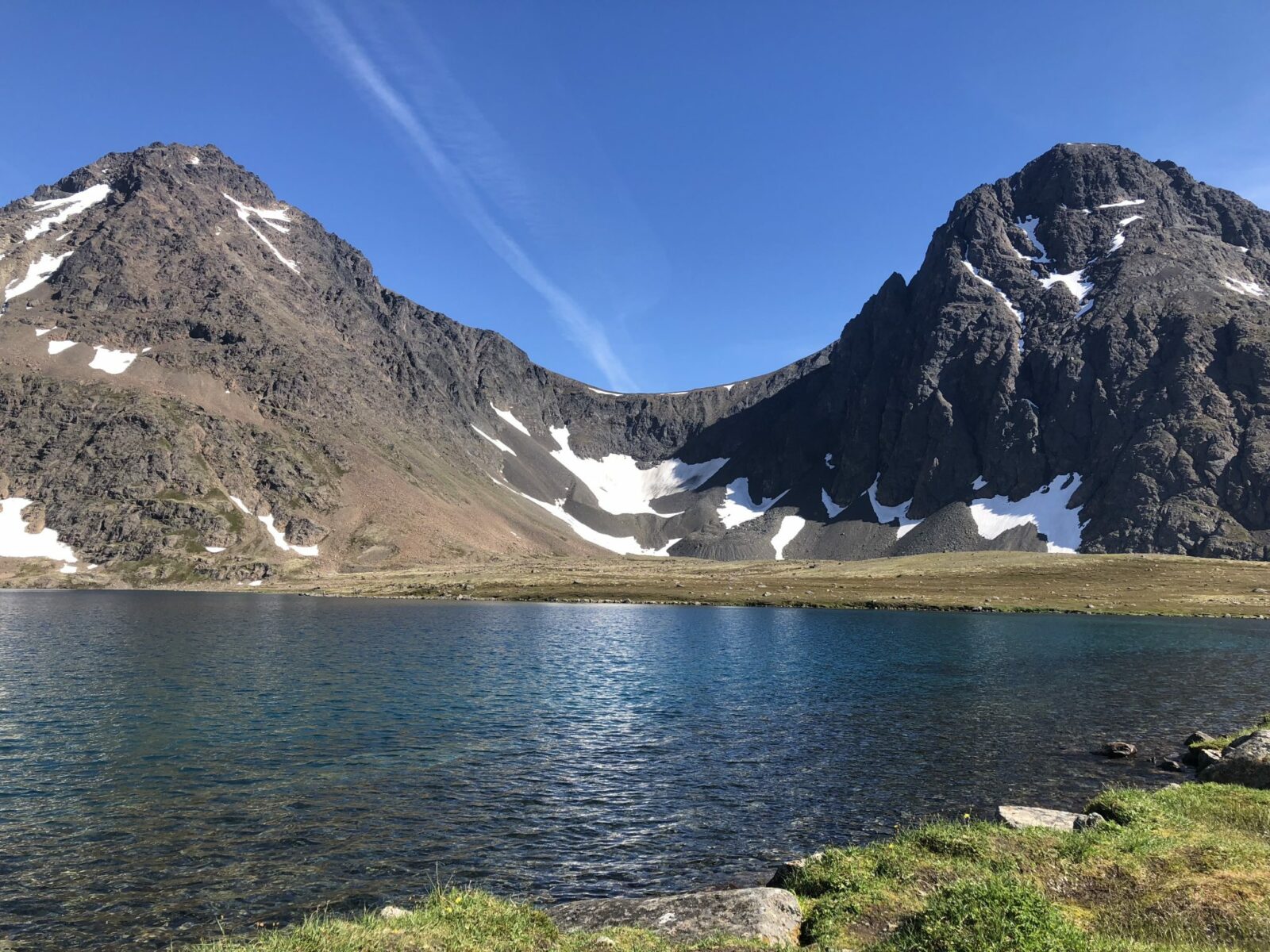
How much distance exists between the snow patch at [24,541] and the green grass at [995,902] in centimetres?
22142

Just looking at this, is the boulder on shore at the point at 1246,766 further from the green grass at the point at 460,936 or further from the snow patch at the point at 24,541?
the snow patch at the point at 24,541

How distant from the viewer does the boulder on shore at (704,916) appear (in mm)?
13945

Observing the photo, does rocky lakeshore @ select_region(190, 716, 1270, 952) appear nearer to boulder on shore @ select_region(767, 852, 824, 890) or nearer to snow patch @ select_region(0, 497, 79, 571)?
boulder on shore @ select_region(767, 852, 824, 890)

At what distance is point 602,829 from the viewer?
24.3 m

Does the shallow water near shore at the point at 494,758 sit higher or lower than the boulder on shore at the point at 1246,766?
lower

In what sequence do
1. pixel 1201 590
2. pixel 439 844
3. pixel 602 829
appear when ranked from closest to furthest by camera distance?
pixel 439 844 → pixel 602 829 → pixel 1201 590

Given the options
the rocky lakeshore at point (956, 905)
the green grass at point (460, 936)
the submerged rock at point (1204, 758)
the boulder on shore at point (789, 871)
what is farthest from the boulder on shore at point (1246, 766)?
the green grass at point (460, 936)

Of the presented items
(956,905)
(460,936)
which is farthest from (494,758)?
(956,905)

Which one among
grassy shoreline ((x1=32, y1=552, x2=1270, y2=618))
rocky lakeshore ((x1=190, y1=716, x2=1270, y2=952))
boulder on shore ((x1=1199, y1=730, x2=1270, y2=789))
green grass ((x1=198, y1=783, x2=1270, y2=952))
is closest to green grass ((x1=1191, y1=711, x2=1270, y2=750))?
boulder on shore ((x1=1199, y1=730, x2=1270, y2=789))

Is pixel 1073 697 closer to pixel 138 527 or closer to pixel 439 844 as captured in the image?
pixel 439 844

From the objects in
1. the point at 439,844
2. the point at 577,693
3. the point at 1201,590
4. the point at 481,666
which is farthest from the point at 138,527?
the point at 1201,590

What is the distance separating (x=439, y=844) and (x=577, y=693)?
26.0 meters

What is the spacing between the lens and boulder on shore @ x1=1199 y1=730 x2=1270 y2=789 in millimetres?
23984

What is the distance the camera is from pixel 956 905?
11.1m
